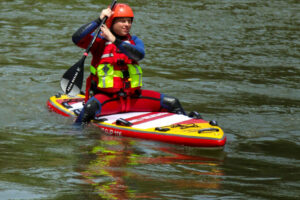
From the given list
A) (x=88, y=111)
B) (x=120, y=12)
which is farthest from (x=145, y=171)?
(x=120, y=12)

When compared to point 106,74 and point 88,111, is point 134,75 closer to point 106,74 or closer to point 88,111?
point 106,74

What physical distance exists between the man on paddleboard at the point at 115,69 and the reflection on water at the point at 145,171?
0.83m

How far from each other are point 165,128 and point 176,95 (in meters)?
2.74

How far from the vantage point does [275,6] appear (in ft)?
58.4

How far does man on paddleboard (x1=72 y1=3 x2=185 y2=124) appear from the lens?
22.4ft

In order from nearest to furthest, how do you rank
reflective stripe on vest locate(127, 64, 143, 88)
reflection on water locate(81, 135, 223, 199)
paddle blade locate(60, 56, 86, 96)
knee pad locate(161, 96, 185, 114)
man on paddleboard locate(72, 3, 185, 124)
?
1. reflection on water locate(81, 135, 223, 199)
2. man on paddleboard locate(72, 3, 185, 124)
3. reflective stripe on vest locate(127, 64, 143, 88)
4. knee pad locate(161, 96, 185, 114)
5. paddle blade locate(60, 56, 86, 96)

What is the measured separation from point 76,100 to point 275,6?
36.7 ft

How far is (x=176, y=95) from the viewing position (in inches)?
356

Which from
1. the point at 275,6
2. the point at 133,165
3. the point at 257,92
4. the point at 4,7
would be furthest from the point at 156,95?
the point at 275,6

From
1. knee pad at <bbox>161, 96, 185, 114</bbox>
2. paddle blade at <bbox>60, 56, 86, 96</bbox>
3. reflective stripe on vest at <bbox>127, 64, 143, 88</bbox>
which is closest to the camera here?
reflective stripe on vest at <bbox>127, 64, 143, 88</bbox>

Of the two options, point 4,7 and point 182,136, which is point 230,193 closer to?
point 182,136

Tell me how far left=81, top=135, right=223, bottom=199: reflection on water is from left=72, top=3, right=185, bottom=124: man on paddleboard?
0.83 m

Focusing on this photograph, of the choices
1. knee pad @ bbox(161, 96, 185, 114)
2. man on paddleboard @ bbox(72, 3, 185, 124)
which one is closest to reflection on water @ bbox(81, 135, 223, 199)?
man on paddleboard @ bbox(72, 3, 185, 124)

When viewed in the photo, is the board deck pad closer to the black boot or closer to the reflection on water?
the black boot
